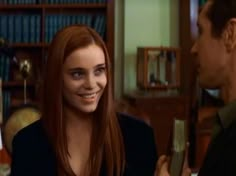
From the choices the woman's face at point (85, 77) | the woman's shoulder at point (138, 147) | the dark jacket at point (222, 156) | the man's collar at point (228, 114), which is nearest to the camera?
the dark jacket at point (222, 156)

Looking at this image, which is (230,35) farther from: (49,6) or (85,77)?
(49,6)

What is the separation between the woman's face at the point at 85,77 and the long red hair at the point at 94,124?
3 cm

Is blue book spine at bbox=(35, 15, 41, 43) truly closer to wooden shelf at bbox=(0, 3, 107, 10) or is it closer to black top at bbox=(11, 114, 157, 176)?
wooden shelf at bbox=(0, 3, 107, 10)

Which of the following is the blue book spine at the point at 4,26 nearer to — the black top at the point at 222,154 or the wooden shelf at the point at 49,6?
the wooden shelf at the point at 49,6

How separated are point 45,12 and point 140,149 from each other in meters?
3.11

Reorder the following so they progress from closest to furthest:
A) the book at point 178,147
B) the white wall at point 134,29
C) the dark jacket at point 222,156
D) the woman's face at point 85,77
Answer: the dark jacket at point 222,156
the book at point 178,147
the woman's face at point 85,77
the white wall at point 134,29

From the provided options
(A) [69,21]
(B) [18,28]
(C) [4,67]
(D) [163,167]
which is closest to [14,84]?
(C) [4,67]

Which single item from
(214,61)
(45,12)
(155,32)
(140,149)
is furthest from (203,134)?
(214,61)

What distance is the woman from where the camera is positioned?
5.21ft

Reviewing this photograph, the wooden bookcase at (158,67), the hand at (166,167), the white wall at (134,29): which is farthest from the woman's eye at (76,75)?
the white wall at (134,29)

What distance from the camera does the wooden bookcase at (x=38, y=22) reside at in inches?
177

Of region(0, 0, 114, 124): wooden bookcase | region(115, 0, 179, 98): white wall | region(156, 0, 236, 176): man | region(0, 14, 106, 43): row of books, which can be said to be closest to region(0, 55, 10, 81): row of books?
region(0, 0, 114, 124): wooden bookcase

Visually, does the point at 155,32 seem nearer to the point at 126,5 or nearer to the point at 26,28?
the point at 126,5

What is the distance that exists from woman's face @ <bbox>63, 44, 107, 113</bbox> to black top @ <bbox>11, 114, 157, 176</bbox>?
6.2 inches
